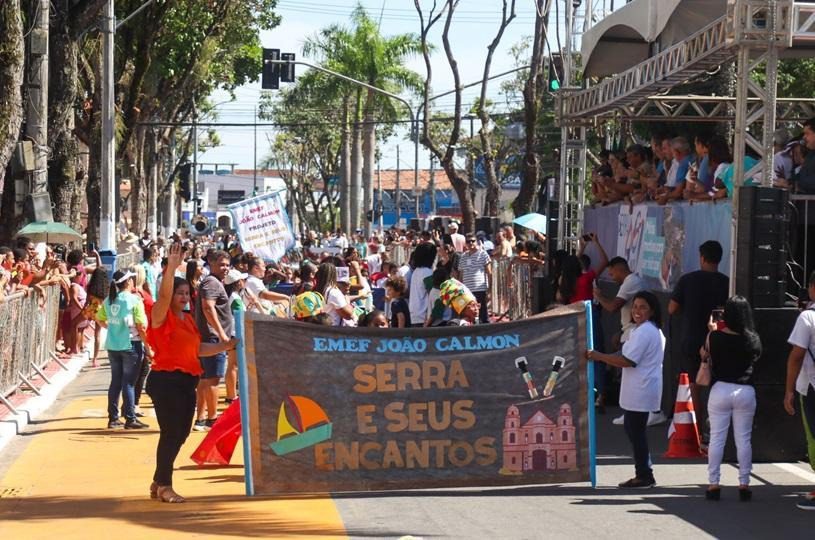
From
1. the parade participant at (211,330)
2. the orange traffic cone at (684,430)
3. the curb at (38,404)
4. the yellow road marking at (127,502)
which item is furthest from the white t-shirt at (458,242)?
the orange traffic cone at (684,430)

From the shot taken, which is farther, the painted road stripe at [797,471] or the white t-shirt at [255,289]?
the white t-shirt at [255,289]

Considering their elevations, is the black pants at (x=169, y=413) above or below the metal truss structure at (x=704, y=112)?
below

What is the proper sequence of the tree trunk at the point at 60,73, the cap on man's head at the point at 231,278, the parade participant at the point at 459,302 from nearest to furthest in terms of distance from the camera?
the parade participant at the point at 459,302 < the cap on man's head at the point at 231,278 < the tree trunk at the point at 60,73

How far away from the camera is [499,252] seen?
28375 millimetres

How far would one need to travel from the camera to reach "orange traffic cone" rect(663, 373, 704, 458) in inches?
481

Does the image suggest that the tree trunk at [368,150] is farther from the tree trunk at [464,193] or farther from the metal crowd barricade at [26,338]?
the metal crowd barricade at [26,338]

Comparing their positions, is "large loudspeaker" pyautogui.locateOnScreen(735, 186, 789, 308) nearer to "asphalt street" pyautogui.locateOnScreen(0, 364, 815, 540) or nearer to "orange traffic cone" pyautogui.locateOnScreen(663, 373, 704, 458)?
"orange traffic cone" pyautogui.locateOnScreen(663, 373, 704, 458)

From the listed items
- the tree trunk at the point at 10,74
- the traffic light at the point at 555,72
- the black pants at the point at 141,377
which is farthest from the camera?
the traffic light at the point at 555,72

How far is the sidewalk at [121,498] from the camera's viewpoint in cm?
945

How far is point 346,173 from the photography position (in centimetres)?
6900

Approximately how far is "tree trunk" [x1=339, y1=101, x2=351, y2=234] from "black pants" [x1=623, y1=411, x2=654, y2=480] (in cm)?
5301

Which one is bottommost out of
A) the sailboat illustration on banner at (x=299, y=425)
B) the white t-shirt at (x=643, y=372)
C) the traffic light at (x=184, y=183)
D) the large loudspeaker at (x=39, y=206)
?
the sailboat illustration on banner at (x=299, y=425)

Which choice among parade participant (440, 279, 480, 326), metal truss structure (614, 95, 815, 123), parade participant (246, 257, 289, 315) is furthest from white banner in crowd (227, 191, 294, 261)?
parade participant (440, 279, 480, 326)

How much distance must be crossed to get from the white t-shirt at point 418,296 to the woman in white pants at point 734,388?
7.04 meters
